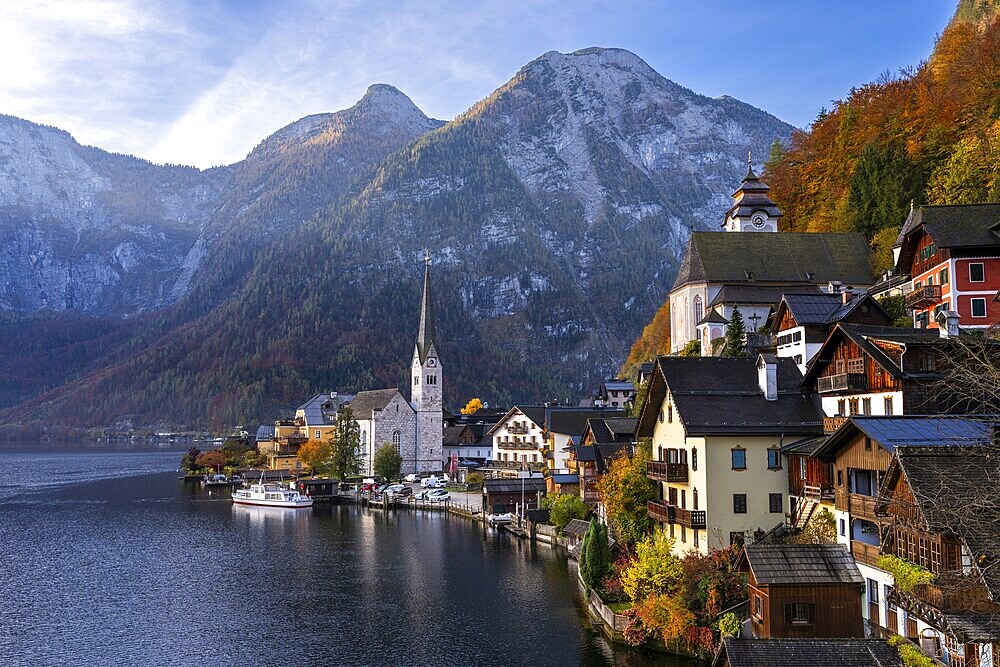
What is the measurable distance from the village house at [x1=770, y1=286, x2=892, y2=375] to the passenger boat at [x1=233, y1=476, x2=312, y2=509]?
217 feet

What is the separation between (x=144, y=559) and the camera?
6394 cm

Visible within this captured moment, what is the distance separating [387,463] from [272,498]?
19.7 meters

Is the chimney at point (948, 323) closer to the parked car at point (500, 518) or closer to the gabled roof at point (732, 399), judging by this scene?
the gabled roof at point (732, 399)

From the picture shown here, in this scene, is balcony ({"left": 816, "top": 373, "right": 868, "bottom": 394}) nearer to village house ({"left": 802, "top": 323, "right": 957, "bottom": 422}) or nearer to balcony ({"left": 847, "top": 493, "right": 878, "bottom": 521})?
village house ({"left": 802, "top": 323, "right": 957, "bottom": 422})

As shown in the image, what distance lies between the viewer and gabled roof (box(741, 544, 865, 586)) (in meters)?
29.3

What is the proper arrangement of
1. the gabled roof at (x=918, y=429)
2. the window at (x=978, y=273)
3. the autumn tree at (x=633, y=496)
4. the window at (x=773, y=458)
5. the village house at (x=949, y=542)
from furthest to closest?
the window at (x=978, y=273) → the autumn tree at (x=633, y=496) → the window at (x=773, y=458) → the gabled roof at (x=918, y=429) → the village house at (x=949, y=542)

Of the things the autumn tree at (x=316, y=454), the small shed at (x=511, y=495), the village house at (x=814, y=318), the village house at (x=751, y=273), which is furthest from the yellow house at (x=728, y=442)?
the autumn tree at (x=316, y=454)

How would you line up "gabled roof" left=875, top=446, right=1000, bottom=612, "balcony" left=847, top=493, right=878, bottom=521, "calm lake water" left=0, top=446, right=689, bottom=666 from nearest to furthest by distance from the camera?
1. "gabled roof" left=875, top=446, right=1000, bottom=612
2. "balcony" left=847, top=493, right=878, bottom=521
3. "calm lake water" left=0, top=446, right=689, bottom=666

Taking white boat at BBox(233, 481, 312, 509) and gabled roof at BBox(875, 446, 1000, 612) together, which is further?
white boat at BBox(233, 481, 312, 509)

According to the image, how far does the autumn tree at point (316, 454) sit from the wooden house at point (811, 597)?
95.5 metres

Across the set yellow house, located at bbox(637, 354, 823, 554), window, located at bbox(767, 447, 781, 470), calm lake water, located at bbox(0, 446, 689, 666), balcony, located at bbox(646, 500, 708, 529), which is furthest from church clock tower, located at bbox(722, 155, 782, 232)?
window, located at bbox(767, 447, 781, 470)

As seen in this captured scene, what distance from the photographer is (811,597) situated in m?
29.3

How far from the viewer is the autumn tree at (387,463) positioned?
378 ft

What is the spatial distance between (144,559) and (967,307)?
5842cm
